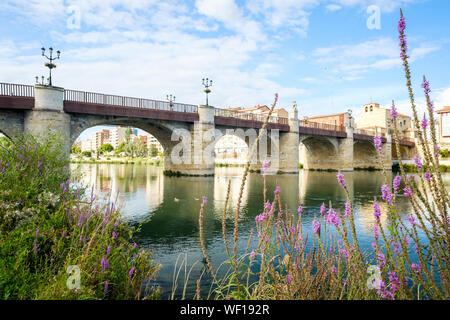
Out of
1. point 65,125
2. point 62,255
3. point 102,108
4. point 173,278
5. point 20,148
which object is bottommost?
point 173,278

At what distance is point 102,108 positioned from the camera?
20438 mm

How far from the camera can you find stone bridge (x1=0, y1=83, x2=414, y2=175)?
17.1 m

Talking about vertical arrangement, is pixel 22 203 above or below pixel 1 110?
below

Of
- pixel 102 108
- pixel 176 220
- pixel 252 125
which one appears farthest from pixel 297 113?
pixel 176 220

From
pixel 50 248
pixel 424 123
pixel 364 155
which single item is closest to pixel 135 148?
pixel 364 155

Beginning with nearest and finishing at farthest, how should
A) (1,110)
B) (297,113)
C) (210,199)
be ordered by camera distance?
(210,199)
(1,110)
(297,113)

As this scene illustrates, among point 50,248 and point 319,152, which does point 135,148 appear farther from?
point 50,248

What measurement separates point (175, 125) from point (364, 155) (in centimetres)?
4070

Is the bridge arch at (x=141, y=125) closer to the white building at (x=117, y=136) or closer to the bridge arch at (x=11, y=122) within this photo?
the bridge arch at (x=11, y=122)

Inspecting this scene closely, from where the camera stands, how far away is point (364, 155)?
5319 cm

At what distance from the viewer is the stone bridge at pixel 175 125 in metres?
17.1
